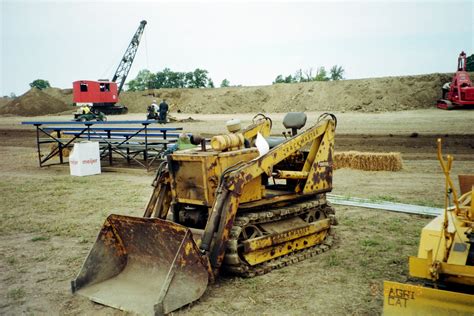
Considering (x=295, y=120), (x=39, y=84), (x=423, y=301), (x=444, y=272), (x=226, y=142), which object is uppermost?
(x=39, y=84)

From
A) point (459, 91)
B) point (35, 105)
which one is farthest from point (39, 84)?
point (459, 91)

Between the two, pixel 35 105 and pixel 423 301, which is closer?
pixel 423 301

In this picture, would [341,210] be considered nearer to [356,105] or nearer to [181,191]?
[181,191]

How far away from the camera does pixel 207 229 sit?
16.9 ft

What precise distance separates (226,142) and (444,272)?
2.86m

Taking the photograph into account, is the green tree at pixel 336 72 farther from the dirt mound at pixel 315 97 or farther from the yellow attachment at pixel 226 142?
the yellow attachment at pixel 226 142

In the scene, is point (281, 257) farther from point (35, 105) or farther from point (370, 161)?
point (35, 105)

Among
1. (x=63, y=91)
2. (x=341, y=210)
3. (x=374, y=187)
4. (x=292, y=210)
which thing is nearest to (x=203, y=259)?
(x=292, y=210)

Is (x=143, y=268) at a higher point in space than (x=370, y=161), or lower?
lower

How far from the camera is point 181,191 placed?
18.8ft

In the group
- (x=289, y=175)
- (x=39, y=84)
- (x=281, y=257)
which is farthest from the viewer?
(x=39, y=84)

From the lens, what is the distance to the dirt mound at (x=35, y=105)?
51.6m

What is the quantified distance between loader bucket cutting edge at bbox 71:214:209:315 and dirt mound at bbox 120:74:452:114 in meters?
28.5

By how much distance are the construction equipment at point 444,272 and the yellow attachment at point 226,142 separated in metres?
2.49
